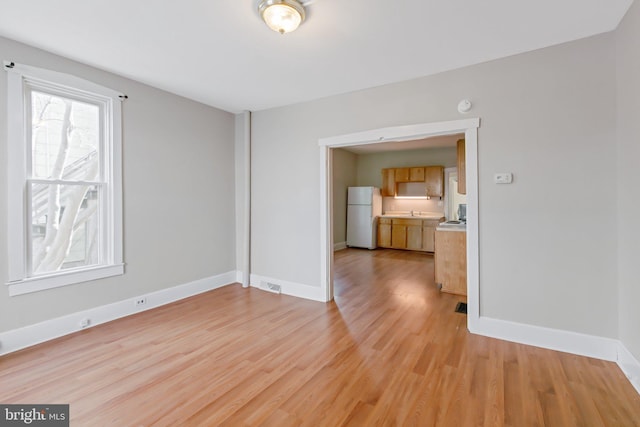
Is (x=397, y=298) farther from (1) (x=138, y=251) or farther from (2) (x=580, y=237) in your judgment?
(1) (x=138, y=251)

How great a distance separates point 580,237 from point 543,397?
4.49 feet

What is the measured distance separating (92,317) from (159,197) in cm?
148

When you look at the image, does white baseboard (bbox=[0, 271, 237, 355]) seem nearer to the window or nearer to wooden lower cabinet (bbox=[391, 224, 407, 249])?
the window

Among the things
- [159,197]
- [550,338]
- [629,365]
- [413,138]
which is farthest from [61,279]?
[629,365]

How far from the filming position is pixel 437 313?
11.3 ft

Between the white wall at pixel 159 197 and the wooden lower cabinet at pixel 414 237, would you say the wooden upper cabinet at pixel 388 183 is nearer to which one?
the wooden lower cabinet at pixel 414 237

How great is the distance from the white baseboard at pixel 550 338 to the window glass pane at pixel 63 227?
4.10 metres

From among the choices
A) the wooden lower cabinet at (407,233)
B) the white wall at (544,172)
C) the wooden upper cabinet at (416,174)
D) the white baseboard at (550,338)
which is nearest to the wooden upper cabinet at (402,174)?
the wooden upper cabinet at (416,174)

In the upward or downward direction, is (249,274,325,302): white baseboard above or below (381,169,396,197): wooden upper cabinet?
below

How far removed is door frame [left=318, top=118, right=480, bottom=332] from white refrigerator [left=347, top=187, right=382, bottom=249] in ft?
13.5

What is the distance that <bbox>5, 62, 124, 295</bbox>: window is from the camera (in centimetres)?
258

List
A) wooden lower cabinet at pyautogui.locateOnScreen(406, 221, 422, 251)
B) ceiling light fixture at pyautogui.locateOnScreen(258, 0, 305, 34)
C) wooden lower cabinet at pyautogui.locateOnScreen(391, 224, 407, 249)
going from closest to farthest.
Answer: ceiling light fixture at pyautogui.locateOnScreen(258, 0, 305, 34)
wooden lower cabinet at pyautogui.locateOnScreen(406, 221, 422, 251)
wooden lower cabinet at pyautogui.locateOnScreen(391, 224, 407, 249)

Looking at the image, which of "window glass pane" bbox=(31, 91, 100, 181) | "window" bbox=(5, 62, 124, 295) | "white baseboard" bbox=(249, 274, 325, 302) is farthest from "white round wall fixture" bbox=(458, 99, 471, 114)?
"window glass pane" bbox=(31, 91, 100, 181)

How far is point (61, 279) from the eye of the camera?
Result: 9.32 feet
